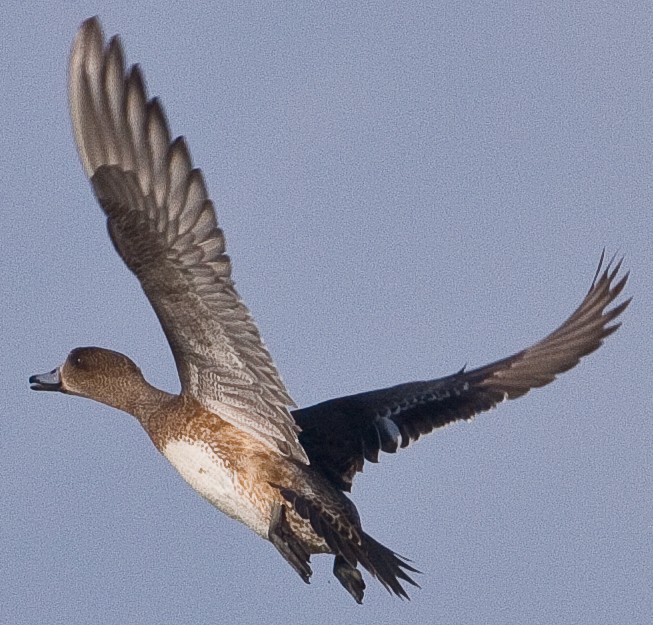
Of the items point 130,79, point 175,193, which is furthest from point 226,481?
point 130,79

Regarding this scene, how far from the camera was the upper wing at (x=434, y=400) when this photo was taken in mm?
9734

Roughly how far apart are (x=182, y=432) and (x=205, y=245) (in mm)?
1408

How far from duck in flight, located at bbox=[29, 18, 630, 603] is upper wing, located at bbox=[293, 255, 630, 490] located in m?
0.01

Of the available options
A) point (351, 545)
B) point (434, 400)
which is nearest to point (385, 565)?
point (351, 545)

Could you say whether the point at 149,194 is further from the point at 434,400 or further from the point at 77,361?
the point at 434,400

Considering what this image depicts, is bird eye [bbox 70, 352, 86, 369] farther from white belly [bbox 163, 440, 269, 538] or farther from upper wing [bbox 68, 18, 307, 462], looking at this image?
upper wing [bbox 68, 18, 307, 462]

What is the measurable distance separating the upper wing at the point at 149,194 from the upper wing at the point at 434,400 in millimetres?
1684

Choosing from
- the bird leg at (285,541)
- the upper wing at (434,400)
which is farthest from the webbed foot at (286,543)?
the upper wing at (434,400)

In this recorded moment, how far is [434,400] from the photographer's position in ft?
33.6

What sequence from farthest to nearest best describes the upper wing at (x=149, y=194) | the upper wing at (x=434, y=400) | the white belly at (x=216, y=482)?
the upper wing at (x=434, y=400) < the white belly at (x=216, y=482) < the upper wing at (x=149, y=194)

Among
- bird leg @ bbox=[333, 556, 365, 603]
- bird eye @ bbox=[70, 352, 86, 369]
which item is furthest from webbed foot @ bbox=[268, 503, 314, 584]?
bird eye @ bbox=[70, 352, 86, 369]

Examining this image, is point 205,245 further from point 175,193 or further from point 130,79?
point 130,79

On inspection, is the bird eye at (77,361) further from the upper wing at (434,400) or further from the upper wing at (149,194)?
the upper wing at (149,194)

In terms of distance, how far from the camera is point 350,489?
963cm
